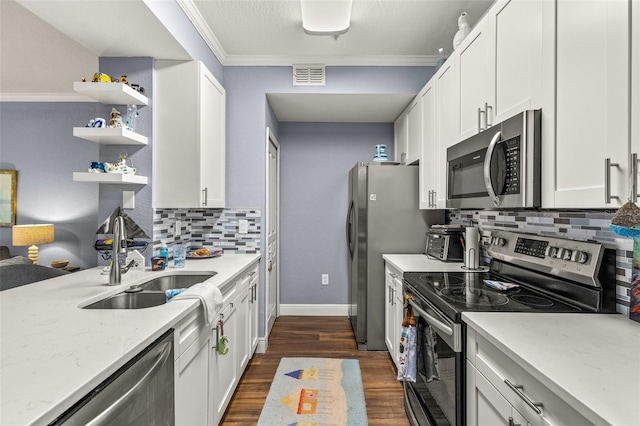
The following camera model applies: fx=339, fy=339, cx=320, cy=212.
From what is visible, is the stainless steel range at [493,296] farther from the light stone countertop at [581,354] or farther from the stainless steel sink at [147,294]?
the stainless steel sink at [147,294]

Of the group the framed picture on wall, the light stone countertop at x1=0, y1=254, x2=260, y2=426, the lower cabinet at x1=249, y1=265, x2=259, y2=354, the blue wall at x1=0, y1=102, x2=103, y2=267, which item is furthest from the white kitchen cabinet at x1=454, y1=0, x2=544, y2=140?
the framed picture on wall

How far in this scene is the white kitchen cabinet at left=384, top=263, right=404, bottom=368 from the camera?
2.48m

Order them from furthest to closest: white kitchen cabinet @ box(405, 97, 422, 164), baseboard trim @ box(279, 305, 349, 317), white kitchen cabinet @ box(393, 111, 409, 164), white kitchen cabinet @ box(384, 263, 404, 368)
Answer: baseboard trim @ box(279, 305, 349, 317)
white kitchen cabinet @ box(393, 111, 409, 164)
white kitchen cabinet @ box(405, 97, 422, 164)
white kitchen cabinet @ box(384, 263, 404, 368)

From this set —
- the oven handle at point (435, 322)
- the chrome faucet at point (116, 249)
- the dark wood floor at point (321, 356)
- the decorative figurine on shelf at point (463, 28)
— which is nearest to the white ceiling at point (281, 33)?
the decorative figurine on shelf at point (463, 28)

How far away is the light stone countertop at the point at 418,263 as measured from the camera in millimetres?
2252

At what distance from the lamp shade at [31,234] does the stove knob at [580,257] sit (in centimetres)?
478

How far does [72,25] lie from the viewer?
6.14 feet

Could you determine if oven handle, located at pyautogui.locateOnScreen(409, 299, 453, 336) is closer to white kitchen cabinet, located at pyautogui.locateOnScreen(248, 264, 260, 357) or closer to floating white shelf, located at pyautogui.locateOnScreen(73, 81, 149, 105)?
white kitchen cabinet, located at pyautogui.locateOnScreen(248, 264, 260, 357)

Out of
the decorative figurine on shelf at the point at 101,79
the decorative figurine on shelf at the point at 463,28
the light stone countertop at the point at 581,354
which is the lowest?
the light stone countertop at the point at 581,354

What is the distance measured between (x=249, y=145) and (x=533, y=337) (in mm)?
2580

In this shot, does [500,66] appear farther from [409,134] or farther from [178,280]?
[178,280]

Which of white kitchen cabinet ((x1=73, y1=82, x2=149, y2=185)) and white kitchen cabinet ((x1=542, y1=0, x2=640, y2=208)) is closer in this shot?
white kitchen cabinet ((x1=542, y1=0, x2=640, y2=208))

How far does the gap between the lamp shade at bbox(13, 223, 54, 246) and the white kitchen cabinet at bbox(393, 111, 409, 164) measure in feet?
13.2

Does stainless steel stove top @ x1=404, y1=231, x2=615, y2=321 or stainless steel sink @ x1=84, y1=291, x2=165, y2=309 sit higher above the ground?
stainless steel stove top @ x1=404, y1=231, x2=615, y2=321
